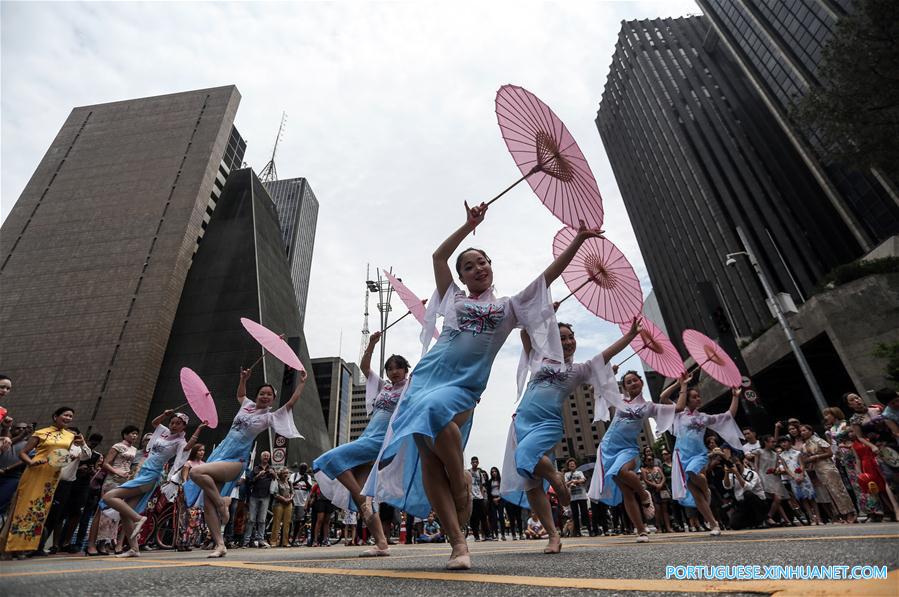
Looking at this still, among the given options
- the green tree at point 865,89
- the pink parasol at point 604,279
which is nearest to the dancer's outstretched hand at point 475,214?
the pink parasol at point 604,279

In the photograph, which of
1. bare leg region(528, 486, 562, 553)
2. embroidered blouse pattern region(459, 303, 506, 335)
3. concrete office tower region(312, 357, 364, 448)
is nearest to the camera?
embroidered blouse pattern region(459, 303, 506, 335)

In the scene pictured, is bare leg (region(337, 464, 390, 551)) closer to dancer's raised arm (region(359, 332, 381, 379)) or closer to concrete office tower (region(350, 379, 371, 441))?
dancer's raised arm (region(359, 332, 381, 379))

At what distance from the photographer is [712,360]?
25.4 feet

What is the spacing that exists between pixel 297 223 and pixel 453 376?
338 ft

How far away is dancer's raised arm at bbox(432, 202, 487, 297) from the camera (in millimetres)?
Result: 3082

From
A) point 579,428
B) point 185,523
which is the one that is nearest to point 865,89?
point 185,523

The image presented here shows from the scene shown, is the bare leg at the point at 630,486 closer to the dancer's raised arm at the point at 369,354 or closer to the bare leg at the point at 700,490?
the bare leg at the point at 700,490

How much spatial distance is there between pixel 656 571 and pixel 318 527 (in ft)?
33.0

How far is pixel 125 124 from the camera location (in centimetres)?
4031

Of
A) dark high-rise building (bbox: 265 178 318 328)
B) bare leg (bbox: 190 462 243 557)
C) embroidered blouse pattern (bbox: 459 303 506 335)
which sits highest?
dark high-rise building (bbox: 265 178 318 328)

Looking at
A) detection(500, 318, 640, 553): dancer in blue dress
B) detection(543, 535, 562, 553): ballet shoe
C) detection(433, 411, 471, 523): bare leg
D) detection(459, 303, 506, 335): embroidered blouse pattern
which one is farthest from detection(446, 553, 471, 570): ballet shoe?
detection(500, 318, 640, 553): dancer in blue dress

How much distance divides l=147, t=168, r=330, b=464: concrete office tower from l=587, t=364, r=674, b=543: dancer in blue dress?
2223cm

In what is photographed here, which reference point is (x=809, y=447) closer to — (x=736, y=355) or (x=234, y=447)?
(x=736, y=355)

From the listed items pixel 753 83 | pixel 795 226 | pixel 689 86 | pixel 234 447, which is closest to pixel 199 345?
pixel 234 447
